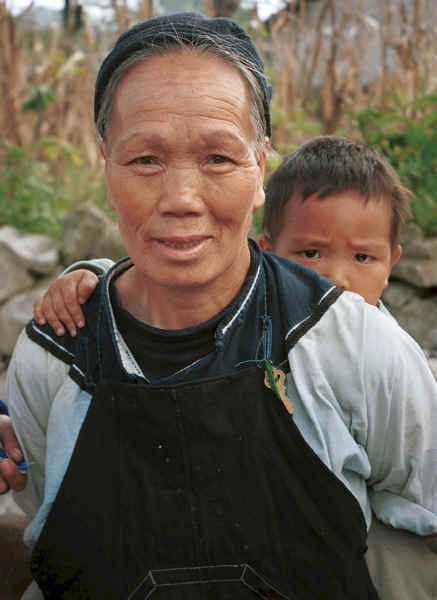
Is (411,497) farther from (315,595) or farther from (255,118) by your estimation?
(255,118)

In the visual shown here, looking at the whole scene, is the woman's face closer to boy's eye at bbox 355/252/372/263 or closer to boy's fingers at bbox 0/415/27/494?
boy's fingers at bbox 0/415/27/494

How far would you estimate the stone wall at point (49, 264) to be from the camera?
17.3 ft

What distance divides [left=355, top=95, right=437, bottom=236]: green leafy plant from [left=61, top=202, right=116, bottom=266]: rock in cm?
257

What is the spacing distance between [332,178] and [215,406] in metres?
1.34

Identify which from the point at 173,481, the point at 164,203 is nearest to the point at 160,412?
the point at 173,481

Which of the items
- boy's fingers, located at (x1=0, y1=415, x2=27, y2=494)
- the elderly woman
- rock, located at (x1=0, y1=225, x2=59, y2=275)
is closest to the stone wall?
rock, located at (x1=0, y1=225, x2=59, y2=275)

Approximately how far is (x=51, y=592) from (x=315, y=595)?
0.74 meters

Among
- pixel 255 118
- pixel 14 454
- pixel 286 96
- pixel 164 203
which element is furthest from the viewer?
pixel 286 96

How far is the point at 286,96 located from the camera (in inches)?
282

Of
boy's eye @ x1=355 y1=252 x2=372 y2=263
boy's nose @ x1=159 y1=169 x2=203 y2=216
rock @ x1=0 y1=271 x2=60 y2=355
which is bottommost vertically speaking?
rock @ x1=0 y1=271 x2=60 y2=355

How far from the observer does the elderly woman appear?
5.22 ft

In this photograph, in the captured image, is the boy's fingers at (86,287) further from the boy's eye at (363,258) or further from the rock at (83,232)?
the rock at (83,232)

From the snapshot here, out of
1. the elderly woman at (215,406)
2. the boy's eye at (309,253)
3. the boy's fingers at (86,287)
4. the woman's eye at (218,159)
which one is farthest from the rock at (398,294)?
the woman's eye at (218,159)

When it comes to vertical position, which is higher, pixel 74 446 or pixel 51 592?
pixel 74 446
